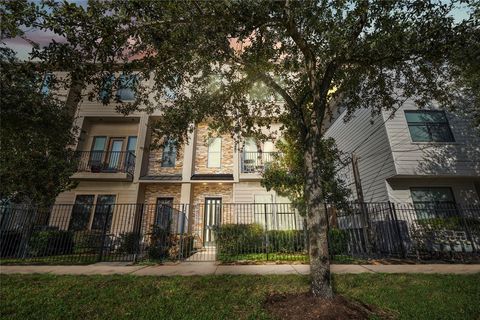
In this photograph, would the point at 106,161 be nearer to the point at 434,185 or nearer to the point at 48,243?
the point at 48,243

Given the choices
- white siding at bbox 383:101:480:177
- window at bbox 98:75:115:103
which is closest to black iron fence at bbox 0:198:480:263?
white siding at bbox 383:101:480:177

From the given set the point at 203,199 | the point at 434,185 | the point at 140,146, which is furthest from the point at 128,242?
the point at 434,185

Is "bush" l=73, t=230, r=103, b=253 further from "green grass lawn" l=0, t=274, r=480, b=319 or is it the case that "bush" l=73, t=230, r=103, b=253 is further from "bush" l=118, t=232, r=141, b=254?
"green grass lawn" l=0, t=274, r=480, b=319

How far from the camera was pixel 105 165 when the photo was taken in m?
15.4

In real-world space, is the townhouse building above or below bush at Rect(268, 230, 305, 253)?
above

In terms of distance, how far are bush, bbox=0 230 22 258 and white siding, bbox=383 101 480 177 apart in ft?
59.7

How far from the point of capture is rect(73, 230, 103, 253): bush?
1101 cm

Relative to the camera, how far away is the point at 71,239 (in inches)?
420

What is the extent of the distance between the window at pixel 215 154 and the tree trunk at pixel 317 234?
488 inches

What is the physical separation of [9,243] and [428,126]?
21.5 meters

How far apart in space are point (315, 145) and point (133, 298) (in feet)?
16.2

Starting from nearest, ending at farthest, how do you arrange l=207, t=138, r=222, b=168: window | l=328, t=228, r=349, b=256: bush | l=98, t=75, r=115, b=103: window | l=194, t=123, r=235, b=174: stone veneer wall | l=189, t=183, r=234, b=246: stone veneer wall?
l=98, t=75, r=115, b=103: window → l=328, t=228, r=349, b=256: bush → l=189, t=183, r=234, b=246: stone veneer wall → l=194, t=123, r=235, b=174: stone veneer wall → l=207, t=138, r=222, b=168: window

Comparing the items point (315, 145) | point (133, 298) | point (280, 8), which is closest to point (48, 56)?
point (280, 8)

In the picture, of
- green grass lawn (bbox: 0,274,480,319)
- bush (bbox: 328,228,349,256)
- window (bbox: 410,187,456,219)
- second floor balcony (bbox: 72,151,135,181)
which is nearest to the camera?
green grass lawn (bbox: 0,274,480,319)
